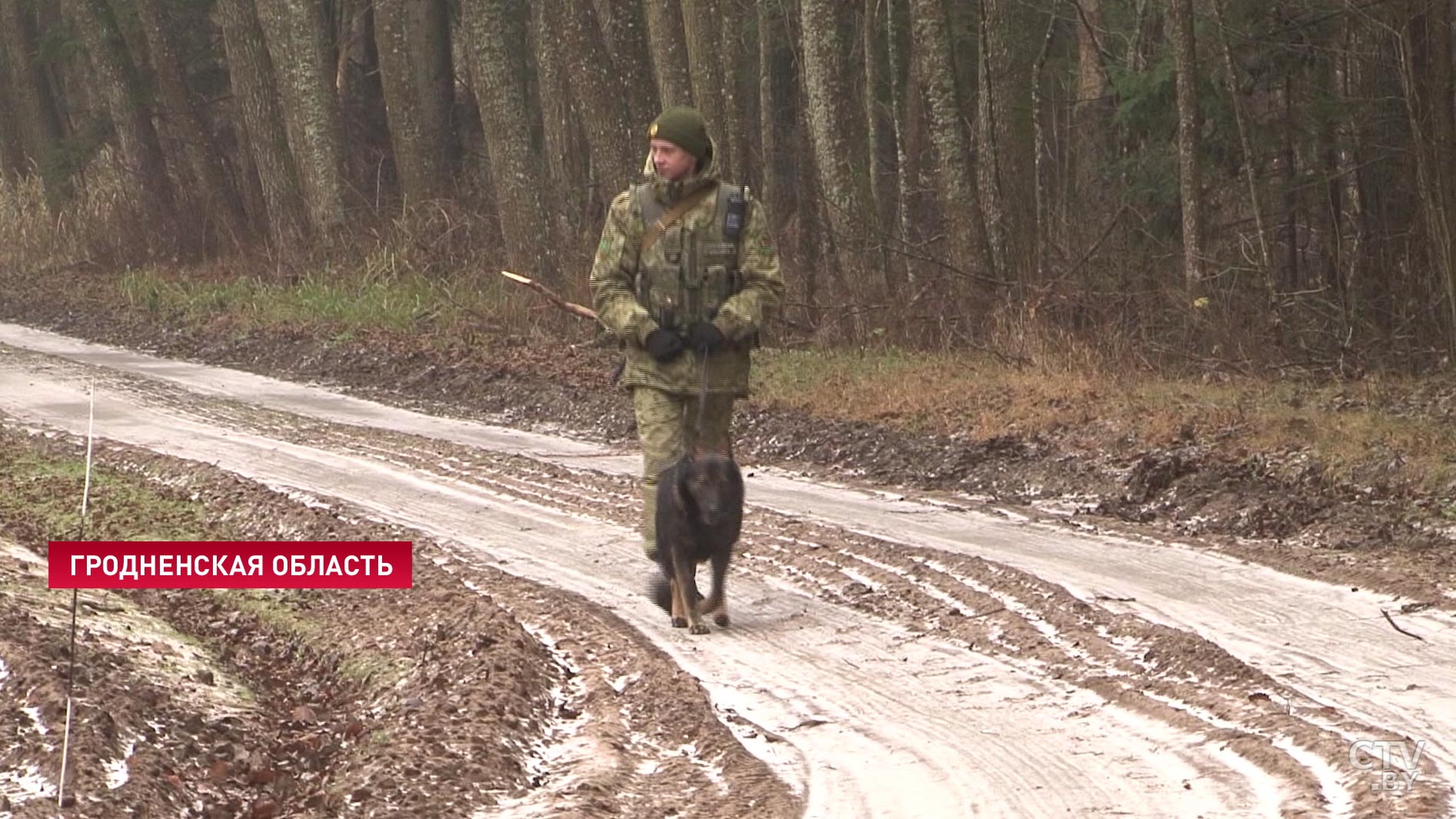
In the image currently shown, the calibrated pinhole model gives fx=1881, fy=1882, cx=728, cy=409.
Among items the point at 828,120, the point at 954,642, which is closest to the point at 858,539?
the point at 954,642

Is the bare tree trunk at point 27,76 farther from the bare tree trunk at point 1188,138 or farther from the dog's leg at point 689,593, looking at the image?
the dog's leg at point 689,593

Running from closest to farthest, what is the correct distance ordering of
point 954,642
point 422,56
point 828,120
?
point 954,642
point 828,120
point 422,56

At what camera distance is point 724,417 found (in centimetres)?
832

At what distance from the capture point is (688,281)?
26.5 feet

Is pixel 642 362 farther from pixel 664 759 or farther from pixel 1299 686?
pixel 1299 686

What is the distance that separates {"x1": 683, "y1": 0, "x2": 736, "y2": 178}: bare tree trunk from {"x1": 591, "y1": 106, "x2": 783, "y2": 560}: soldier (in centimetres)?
1208

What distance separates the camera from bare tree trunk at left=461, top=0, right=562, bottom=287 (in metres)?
22.1

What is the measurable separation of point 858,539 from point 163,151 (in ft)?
82.3

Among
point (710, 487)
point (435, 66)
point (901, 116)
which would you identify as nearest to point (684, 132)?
point (710, 487)

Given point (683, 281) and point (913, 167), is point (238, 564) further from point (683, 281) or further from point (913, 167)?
point (913, 167)

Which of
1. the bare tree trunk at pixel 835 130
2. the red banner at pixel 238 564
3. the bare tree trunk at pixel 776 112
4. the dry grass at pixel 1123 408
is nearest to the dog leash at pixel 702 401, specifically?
the red banner at pixel 238 564

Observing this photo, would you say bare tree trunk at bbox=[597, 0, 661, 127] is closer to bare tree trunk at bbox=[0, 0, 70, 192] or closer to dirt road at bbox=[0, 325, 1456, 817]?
dirt road at bbox=[0, 325, 1456, 817]

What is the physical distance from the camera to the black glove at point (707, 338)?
799cm

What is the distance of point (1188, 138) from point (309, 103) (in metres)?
14.0
